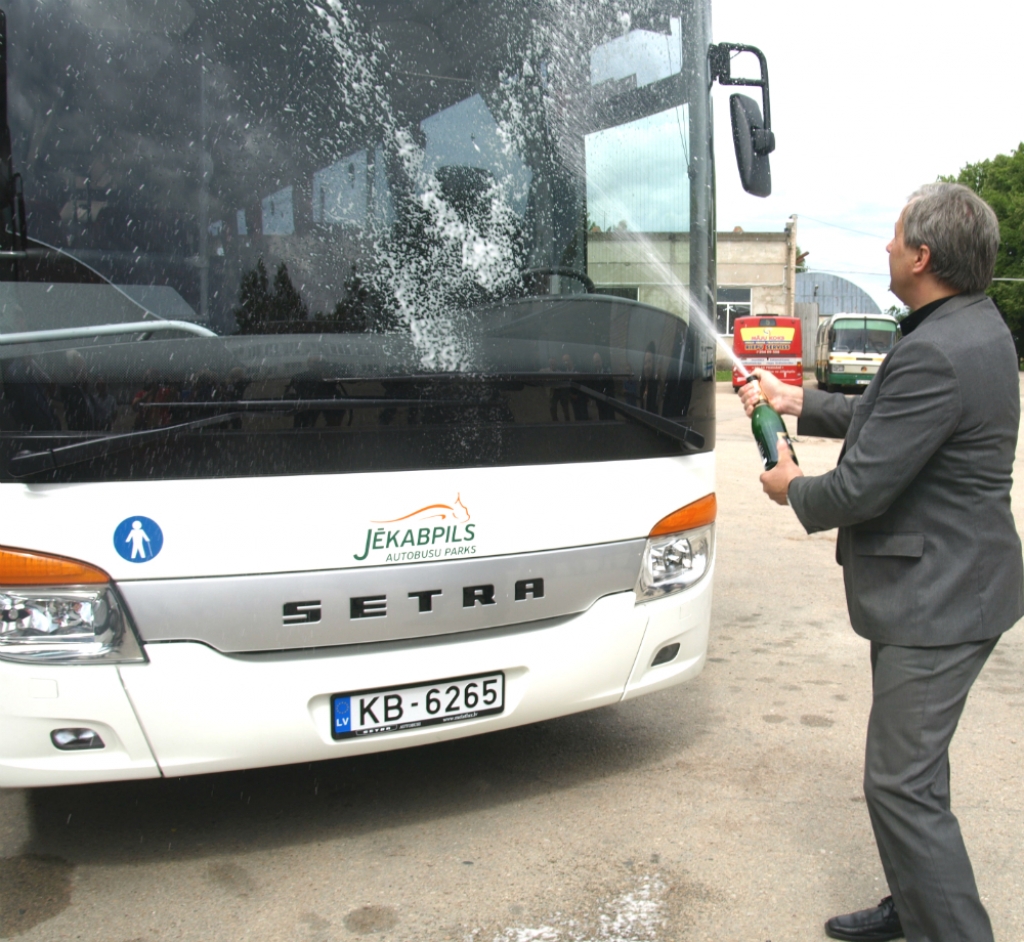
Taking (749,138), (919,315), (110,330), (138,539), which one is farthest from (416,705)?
(749,138)

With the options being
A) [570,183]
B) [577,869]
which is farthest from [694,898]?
[570,183]

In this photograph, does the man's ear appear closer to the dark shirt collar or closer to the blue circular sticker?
the dark shirt collar

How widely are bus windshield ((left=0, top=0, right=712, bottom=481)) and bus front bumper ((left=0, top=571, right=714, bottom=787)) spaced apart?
53cm

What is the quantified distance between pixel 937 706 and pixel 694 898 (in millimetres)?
985

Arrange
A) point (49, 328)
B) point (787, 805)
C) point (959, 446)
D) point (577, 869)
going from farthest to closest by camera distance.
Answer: point (787, 805), point (577, 869), point (49, 328), point (959, 446)

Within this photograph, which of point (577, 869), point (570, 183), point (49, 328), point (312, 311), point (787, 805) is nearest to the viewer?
point (49, 328)

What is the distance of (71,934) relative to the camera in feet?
9.17

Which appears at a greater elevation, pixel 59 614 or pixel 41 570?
pixel 41 570

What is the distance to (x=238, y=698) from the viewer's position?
2.89 m

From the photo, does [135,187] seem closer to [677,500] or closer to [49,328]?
[49,328]

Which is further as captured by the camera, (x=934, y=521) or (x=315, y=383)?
(x=315, y=383)

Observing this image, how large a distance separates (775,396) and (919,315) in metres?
0.57

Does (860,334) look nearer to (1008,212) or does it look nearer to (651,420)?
(1008,212)

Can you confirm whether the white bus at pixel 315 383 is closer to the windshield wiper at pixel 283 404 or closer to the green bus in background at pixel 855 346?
the windshield wiper at pixel 283 404
